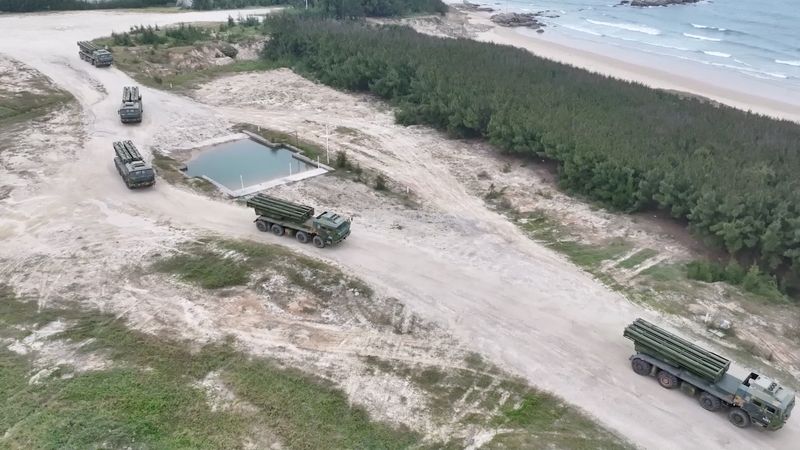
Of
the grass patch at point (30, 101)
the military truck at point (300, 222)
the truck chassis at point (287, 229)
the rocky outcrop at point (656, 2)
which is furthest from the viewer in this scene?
the rocky outcrop at point (656, 2)

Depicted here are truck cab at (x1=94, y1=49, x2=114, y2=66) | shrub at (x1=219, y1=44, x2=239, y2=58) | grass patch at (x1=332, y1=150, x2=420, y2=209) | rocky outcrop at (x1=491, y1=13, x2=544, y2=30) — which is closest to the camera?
grass patch at (x1=332, y1=150, x2=420, y2=209)

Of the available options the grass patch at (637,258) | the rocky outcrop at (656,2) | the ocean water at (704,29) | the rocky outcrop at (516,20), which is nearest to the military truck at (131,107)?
the grass patch at (637,258)

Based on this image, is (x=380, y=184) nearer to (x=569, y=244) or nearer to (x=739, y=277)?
(x=569, y=244)

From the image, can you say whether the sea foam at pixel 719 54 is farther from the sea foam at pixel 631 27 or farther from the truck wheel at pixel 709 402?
the truck wheel at pixel 709 402

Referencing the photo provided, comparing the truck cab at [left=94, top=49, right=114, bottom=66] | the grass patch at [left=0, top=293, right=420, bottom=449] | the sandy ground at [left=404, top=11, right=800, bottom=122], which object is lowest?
the grass patch at [left=0, top=293, right=420, bottom=449]

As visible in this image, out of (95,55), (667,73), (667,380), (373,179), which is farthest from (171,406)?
(667,73)

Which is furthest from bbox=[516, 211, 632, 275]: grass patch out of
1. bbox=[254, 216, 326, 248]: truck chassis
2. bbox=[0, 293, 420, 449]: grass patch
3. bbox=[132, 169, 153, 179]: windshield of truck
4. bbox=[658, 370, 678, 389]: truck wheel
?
bbox=[132, 169, 153, 179]: windshield of truck

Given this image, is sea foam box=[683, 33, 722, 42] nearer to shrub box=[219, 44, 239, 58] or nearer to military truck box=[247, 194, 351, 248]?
shrub box=[219, 44, 239, 58]
